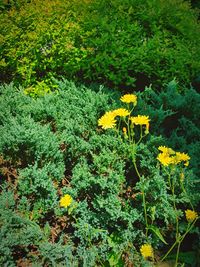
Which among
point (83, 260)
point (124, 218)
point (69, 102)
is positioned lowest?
point (83, 260)

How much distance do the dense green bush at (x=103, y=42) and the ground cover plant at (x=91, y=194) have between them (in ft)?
2.28

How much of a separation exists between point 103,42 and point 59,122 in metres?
0.97

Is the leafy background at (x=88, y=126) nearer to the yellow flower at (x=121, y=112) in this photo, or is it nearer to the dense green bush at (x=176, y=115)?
the dense green bush at (x=176, y=115)

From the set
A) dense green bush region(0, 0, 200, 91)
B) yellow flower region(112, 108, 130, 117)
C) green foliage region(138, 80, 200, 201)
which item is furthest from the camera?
dense green bush region(0, 0, 200, 91)

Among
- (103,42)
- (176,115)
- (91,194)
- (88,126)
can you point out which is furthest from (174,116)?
(91,194)

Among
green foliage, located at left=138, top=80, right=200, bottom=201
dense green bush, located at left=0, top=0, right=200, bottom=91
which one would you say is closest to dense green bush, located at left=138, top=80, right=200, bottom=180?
green foliage, located at left=138, top=80, right=200, bottom=201

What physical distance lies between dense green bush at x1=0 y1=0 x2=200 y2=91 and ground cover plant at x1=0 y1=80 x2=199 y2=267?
69 cm

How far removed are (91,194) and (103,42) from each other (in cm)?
→ 151

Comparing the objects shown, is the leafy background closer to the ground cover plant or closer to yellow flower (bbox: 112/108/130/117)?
the ground cover plant

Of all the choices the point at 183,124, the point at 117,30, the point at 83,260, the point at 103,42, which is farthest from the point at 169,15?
the point at 83,260

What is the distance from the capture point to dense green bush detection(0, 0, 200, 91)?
291cm

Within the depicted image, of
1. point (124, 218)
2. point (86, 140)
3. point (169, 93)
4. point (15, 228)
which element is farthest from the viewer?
point (169, 93)

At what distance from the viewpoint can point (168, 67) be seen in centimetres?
296

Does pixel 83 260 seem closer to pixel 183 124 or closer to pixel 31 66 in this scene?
pixel 183 124
